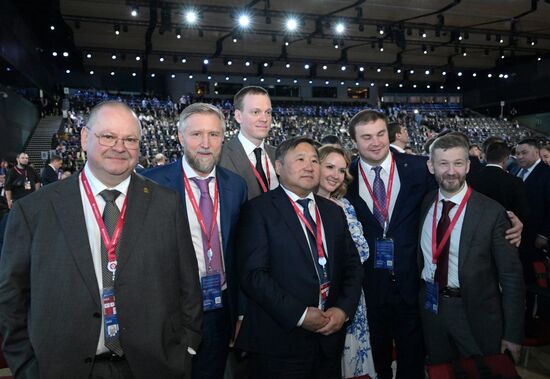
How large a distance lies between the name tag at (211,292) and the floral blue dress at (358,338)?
2.52ft

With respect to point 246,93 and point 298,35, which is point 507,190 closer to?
point 246,93

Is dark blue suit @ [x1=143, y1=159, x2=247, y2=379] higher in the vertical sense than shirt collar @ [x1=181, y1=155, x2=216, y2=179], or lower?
lower

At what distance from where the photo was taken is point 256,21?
17.0 m

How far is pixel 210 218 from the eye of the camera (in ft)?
6.72

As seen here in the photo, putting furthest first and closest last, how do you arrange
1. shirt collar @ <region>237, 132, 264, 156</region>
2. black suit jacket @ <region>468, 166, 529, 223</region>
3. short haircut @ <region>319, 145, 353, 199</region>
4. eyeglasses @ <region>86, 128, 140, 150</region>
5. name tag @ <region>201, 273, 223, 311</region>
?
black suit jacket @ <region>468, 166, 529, 223</region>, shirt collar @ <region>237, 132, 264, 156</region>, short haircut @ <region>319, 145, 353, 199</region>, name tag @ <region>201, 273, 223, 311</region>, eyeglasses @ <region>86, 128, 140, 150</region>

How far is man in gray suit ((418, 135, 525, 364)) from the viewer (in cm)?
203

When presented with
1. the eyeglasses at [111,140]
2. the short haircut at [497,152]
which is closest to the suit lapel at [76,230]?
the eyeglasses at [111,140]

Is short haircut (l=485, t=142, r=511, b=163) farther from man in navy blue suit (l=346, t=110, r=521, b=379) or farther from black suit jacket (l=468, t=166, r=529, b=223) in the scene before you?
man in navy blue suit (l=346, t=110, r=521, b=379)

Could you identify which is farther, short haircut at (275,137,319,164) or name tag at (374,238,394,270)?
name tag at (374,238,394,270)

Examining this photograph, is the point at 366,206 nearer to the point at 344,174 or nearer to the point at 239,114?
the point at 344,174

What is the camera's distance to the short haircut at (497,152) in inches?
137

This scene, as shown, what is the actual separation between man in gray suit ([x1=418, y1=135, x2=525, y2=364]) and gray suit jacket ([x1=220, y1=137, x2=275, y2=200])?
99 cm

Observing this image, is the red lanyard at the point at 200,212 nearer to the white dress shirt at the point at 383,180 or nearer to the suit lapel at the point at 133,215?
the suit lapel at the point at 133,215

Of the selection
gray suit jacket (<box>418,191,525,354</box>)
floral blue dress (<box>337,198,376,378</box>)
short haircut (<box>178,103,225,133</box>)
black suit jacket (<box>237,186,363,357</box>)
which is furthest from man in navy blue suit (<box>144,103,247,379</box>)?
gray suit jacket (<box>418,191,525,354</box>)
